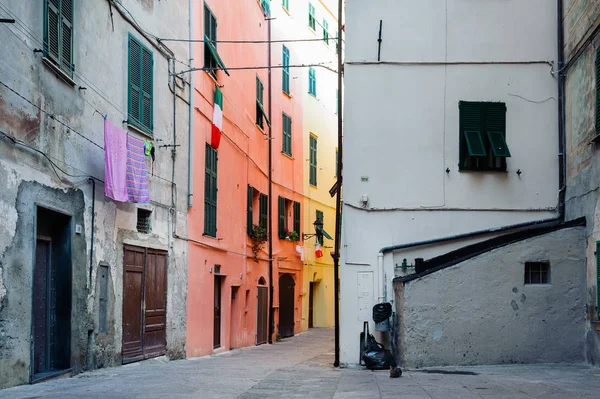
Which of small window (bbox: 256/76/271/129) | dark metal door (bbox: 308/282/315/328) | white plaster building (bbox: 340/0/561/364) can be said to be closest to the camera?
white plaster building (bbox: 340/0/561/364)

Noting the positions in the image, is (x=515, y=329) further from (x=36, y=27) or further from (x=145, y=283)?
(x=36, y=27)

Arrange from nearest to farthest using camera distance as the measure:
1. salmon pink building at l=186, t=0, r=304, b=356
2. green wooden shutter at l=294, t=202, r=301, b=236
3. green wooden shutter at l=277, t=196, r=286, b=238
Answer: salmon pink building at l=186, t=0, r=304, b=356
green wooden shutter at l=277, t=196, r=286, b=238
green wooden shutter at l=294, t=202, r=301, b=236

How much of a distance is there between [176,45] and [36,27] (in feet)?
21.7

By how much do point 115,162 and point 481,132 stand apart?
659cm

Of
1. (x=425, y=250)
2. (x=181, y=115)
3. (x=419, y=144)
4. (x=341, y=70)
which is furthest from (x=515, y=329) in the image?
(x=181, y=115)

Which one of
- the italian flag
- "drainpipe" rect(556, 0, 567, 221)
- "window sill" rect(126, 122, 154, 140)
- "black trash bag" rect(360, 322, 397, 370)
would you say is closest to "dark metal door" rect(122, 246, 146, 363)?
"window sill" rect(126, 122, 154, 140)

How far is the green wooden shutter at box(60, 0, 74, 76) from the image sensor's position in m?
→ 11.2

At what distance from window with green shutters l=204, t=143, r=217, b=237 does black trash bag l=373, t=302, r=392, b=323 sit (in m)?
6.07

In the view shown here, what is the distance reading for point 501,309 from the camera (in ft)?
41.9

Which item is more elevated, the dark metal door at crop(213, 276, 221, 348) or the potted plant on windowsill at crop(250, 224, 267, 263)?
the potted plant on windowsill at crop(250, 224, 267, 263)

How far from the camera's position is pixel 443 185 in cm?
1441

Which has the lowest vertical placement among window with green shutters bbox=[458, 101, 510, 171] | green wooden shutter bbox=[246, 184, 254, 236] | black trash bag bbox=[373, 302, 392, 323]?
black trash bag bbox=[373, 302, 392, 323]

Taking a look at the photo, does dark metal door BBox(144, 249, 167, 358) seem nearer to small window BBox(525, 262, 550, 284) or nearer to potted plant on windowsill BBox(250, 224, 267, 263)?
small window BBox(525, 262, 550, 284)

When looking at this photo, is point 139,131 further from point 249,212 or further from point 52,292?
point 249,212
